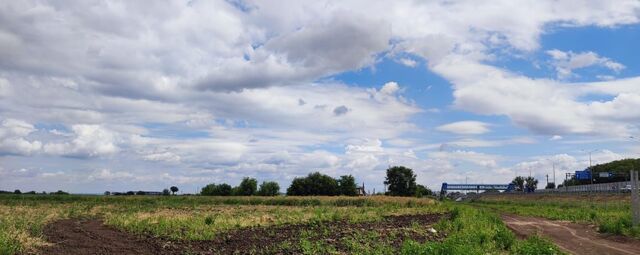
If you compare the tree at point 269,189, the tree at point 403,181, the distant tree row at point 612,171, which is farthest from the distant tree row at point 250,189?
the distant tree row at point 612,171

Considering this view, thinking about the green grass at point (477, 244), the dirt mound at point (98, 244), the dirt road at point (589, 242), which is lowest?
the dirt road at point (589, 242)

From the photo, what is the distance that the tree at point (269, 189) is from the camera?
436ft

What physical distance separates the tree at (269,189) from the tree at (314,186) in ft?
16.4

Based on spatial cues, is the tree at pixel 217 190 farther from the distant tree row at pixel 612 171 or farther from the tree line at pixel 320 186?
the distant tree row at pixel 612 171

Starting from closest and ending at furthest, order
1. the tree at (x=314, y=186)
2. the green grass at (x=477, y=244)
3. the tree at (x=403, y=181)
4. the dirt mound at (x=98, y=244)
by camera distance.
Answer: the green grass at (x=477, y=244) < the dirt mound at (x=98, y=244) < the tree at (x=314, y=186) < the tree at (x=403, y=181)

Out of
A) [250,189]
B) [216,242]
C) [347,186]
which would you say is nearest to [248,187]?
[250,189]

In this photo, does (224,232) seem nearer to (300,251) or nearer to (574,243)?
(300,251)

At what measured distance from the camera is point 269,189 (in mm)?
133500

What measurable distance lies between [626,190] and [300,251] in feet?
282

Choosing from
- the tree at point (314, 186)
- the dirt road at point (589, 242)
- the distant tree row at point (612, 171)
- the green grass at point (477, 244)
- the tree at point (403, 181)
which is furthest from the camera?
the distant tree row at point (612, 171)

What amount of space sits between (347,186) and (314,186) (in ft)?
24.7

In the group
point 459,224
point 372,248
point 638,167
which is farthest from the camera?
point 638,167

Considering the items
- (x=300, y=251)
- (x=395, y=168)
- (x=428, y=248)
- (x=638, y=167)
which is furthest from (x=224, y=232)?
(x=638, y=167)

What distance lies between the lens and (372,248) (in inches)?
749
